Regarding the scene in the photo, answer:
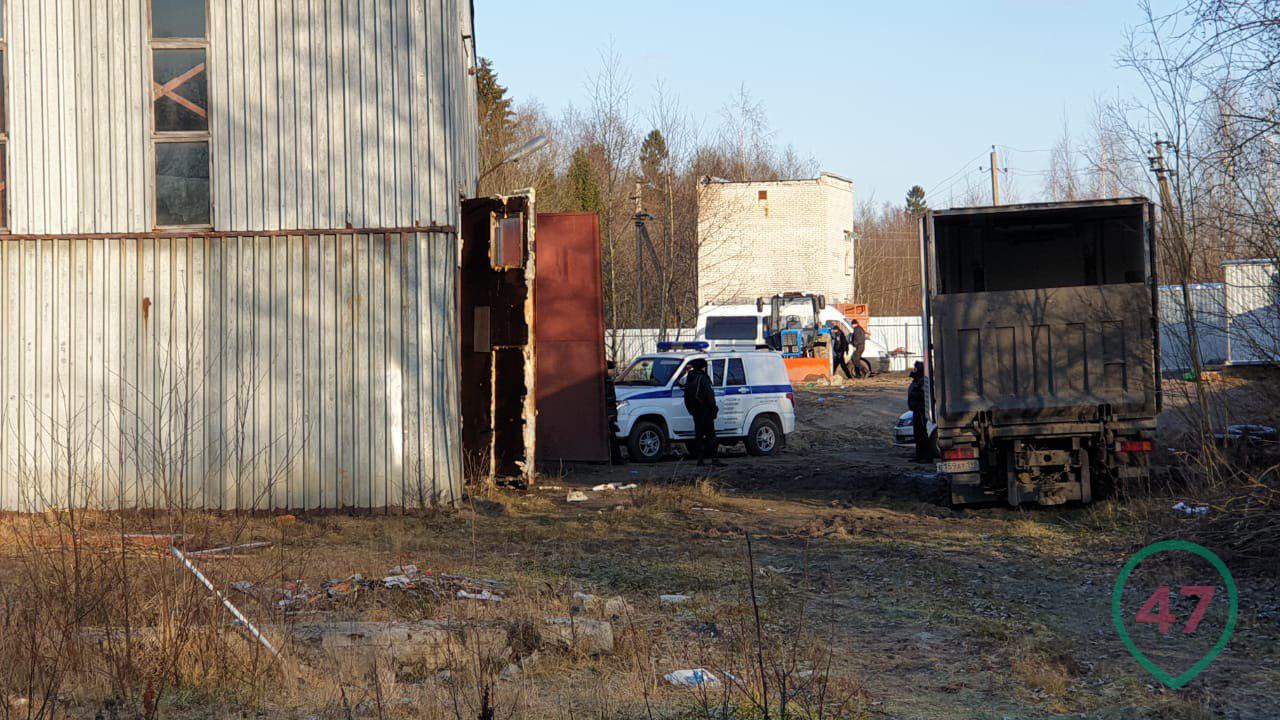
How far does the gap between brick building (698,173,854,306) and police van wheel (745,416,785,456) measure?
3899 cm

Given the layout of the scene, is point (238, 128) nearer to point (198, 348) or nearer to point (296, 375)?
point (198, 348)

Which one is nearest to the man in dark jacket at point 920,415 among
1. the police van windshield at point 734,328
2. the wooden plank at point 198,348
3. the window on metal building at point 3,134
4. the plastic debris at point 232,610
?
the wooden plank at point 198,348

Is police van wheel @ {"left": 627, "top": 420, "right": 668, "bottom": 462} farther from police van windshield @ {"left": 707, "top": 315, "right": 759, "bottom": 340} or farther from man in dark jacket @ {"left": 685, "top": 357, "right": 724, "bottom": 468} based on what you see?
police van windshield @ {"left": 707, "top": 315, "right": 759, "bottom": 340}

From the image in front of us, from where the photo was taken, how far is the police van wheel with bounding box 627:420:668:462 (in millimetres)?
19172

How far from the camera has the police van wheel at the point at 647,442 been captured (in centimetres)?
1917

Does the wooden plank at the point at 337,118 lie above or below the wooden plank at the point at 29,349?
above

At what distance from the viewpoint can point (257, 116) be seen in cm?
1295

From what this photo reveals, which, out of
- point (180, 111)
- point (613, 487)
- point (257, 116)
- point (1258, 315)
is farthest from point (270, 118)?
point (1258, 315)

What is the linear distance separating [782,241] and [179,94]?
163 ft

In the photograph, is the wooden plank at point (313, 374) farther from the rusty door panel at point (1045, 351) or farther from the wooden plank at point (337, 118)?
the rusty door panel at point (1045, 351)

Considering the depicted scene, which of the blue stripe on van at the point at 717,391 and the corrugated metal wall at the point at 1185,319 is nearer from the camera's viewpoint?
the corrugated metal wall at the point at 1185,319

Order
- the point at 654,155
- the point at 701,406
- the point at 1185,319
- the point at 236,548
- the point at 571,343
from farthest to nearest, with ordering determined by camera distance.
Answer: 1. the point at 654,155
2. the point at 701,406
3. the point at 571,343
4. the point at 1185,319
5. the point at 236,548

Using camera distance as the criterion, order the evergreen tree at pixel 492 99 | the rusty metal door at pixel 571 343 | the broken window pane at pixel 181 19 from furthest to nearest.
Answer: the evergreen tree at pixel 492 99 < the rusty metal door at pixel 571 343 < the broken window pane at pixel 181 19

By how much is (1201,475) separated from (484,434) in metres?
8.30
